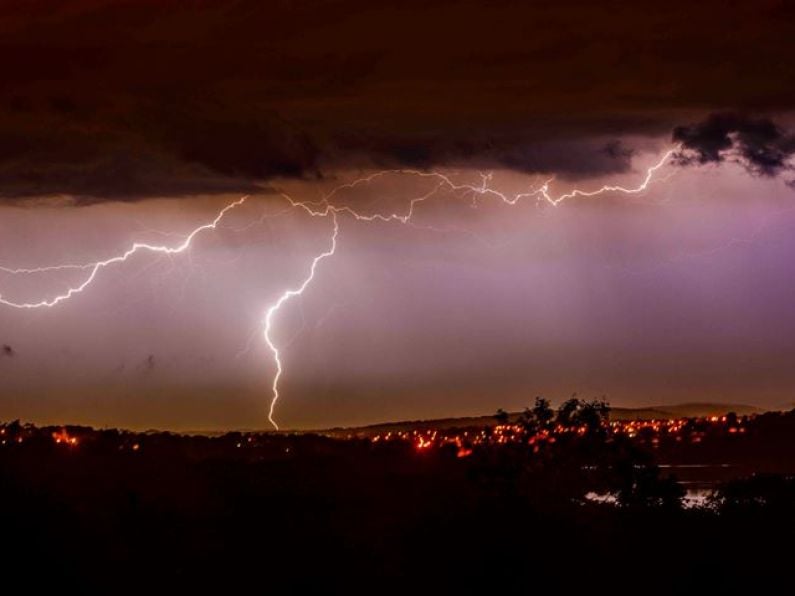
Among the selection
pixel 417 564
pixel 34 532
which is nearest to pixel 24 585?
pixel 34 532

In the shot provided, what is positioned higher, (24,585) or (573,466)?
(573,466)

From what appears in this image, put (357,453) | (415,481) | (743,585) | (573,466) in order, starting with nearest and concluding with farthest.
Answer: (743,585), (573,466), (415,481), (357,453)

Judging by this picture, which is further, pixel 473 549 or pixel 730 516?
pixel 730 516

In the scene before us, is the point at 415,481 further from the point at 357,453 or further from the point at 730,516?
the point at 357,453

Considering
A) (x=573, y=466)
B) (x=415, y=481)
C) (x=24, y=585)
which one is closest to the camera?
(x=24, y=585)

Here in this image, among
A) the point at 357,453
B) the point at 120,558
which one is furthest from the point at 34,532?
the point at 357,453

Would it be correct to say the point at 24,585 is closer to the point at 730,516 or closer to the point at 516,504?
the point at 516,504
